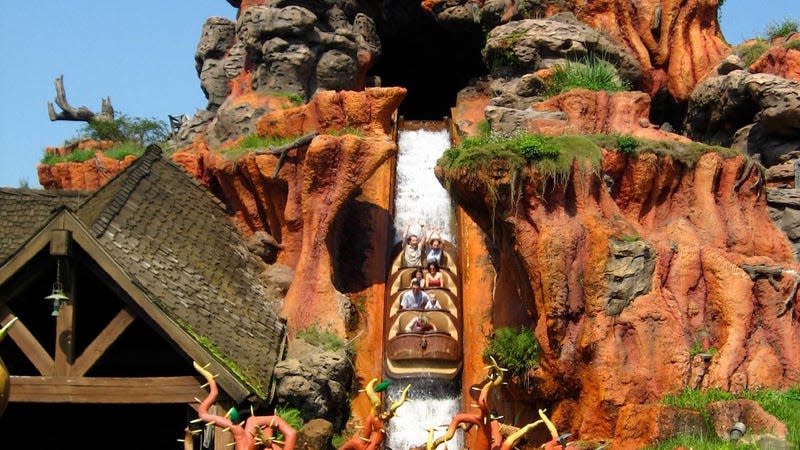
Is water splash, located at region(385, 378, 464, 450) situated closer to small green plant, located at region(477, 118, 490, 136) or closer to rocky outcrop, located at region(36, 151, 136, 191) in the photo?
small green plant, located at region(477, 118, 490, 136)

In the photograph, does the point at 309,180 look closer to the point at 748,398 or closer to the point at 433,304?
the point at 433,304

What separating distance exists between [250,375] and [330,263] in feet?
19.9

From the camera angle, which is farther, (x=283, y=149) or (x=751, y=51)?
(x=751, y=51)

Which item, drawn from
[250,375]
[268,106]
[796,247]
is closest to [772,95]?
[796,247]

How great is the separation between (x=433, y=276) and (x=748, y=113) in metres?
7.45

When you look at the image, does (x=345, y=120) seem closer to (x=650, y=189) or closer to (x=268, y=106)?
(x=268, y=106)

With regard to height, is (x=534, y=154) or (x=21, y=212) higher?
(x=534, y=154)

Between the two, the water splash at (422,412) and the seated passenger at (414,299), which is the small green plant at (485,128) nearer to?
the seated passenger at (414,299)

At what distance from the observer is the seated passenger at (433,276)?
934 inches

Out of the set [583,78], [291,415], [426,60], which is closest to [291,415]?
[291,415]

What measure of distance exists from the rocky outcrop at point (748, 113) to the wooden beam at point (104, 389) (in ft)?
44.4

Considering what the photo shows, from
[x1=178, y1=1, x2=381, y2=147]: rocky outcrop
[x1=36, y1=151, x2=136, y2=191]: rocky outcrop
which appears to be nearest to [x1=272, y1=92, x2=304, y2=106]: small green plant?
[x1=178, y1=1, x2=381, y2=147]: rocky outcrop

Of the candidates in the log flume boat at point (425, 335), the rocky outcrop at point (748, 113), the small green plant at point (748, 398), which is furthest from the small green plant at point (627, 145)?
the log flume boat at point (425, 335)

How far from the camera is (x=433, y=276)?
78.2 ft
